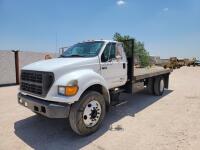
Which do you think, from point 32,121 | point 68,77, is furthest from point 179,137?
point 32,121

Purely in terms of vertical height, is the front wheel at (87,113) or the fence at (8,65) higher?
the fence at (8,65)

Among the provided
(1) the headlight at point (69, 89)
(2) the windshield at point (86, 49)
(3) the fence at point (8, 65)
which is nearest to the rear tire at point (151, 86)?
(2) the windshield at point (86, 49)

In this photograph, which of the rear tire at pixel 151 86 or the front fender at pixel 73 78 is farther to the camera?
the rear tire at pixel 151 86

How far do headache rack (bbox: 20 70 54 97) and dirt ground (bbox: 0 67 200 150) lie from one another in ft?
3.44

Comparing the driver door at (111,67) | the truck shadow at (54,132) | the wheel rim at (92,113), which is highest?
the driver door at (111,67)

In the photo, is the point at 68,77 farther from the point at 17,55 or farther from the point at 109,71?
the point at 17,55

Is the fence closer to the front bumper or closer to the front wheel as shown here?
the front bumper

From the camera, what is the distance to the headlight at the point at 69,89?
357 cm

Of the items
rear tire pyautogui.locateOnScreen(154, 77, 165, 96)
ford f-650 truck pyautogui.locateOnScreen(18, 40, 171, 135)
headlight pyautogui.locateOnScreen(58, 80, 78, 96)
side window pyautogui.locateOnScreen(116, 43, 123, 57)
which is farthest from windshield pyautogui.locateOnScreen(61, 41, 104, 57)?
rear tire pyautogui.locateOnScreen(154, 77, 165, 96)

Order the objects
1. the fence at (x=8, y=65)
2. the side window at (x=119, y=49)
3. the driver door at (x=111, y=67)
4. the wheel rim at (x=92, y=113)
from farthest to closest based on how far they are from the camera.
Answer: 1. the fence at (x=8, y=65)
2. the side window at (x=119, y=49)
3. the driver door at (x=111, y=67)
4. the wheel rim at (x=92, y=113)

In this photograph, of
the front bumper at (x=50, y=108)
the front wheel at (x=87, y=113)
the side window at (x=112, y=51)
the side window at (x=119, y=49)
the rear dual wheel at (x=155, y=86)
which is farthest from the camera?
the rear dual wheel at (x=155, y=86)

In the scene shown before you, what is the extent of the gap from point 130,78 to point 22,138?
11.9 ft

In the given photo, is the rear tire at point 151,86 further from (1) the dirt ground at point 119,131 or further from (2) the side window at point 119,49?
(2) the side window at point 119,49

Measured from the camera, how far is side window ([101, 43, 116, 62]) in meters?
4.85
